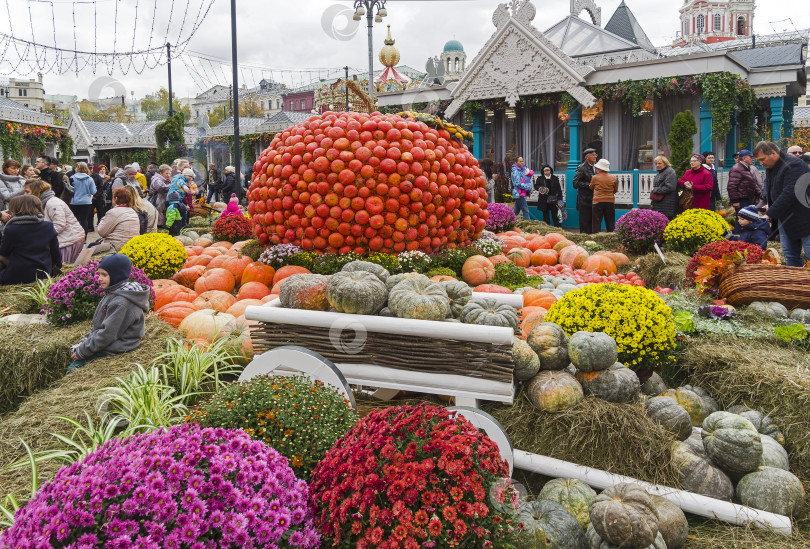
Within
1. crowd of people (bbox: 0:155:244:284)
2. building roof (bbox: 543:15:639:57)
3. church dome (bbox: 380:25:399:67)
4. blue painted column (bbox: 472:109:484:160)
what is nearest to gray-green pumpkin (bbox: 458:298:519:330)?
crowd of people (bbox: 0:155:244:284)

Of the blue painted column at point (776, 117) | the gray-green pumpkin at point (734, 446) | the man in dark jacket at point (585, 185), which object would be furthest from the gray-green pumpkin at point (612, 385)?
the blue painted column at point (776, 117)

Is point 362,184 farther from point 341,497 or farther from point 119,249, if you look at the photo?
point 341,497

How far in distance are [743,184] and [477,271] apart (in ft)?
18.5

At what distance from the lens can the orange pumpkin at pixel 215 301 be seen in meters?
5.82

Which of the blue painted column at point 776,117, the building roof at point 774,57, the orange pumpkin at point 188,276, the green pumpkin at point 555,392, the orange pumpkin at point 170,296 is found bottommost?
the green pumpkin at point 555,392

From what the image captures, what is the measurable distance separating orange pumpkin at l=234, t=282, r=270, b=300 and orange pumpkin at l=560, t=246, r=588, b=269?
12.8 ft

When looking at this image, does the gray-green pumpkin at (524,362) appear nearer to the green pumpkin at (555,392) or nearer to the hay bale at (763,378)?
the green pumpkin at (555,392)

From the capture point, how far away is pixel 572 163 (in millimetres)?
15422

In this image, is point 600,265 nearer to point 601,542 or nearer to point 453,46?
point 601,542

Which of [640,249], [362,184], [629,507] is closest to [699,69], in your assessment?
[640,249]

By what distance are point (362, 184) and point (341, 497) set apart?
441 cm

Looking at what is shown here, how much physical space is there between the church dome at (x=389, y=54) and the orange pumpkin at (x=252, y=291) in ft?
52.8

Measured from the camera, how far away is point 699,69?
13.2 metres

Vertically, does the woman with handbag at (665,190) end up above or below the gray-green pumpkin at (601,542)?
above
